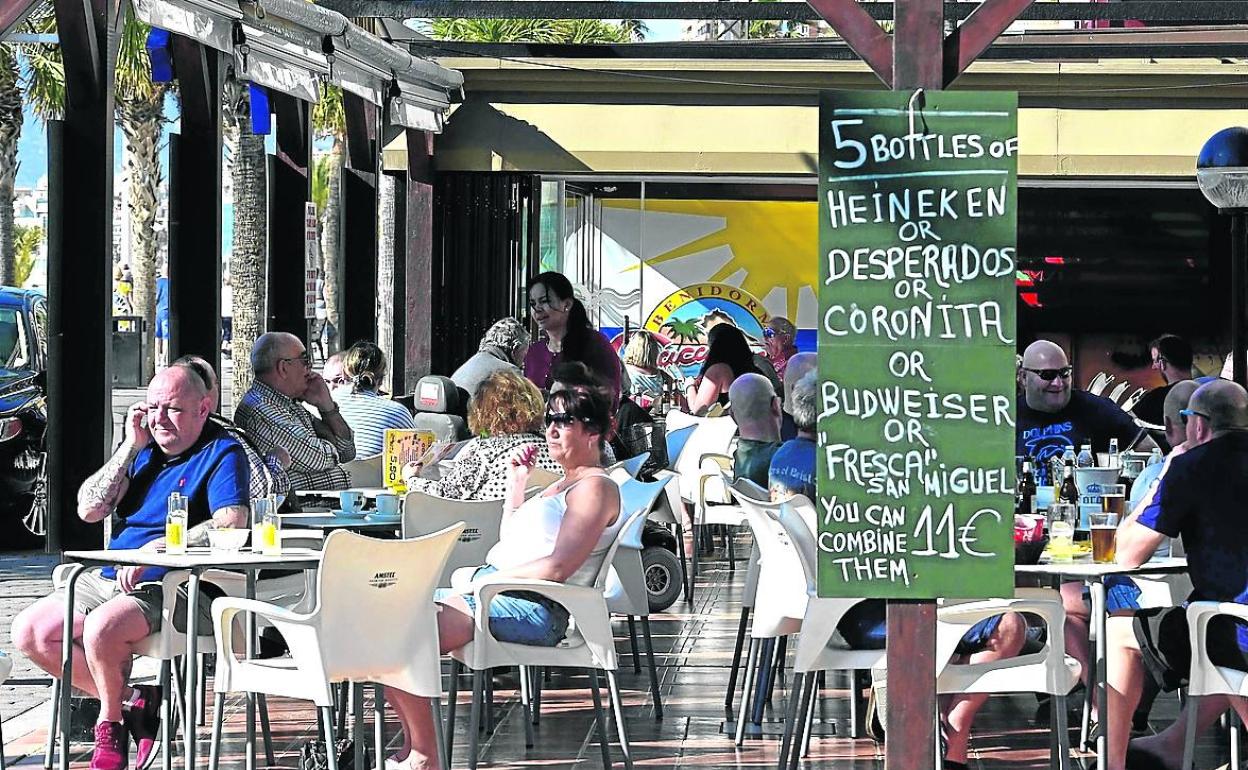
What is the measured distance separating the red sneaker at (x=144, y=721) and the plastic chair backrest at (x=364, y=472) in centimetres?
245

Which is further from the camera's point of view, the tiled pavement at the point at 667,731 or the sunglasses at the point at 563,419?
the tiled pavement at the point at 667,731

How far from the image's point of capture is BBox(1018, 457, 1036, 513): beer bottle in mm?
7020

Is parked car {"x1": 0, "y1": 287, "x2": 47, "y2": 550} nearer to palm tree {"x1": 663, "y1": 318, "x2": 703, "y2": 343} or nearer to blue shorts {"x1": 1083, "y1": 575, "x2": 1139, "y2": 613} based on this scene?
palm tree {"x1": 663, "y1": 318, "x2": 703, "y2": 343}

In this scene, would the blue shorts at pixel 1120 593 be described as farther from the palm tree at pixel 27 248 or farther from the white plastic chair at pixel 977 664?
the palm tree at pixel 27 248

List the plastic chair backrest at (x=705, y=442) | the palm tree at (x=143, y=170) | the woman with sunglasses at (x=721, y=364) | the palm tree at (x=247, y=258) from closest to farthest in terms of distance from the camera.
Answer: the plastic chair backrest at (x=705, y=442) < the woman with sunglasses at (x=721, y=364) < the palm tree at (x=247, y=258) < the palm tree at (x=143, y=170)

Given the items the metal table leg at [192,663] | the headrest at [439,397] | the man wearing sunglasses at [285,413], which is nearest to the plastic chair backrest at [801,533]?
the metal table leg at [192,663]

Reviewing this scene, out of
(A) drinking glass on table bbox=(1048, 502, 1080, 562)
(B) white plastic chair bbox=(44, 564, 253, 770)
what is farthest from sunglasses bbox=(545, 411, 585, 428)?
(A) drinking glass on table bbox=(1048, 502, 1080, 562)

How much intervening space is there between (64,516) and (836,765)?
15.3ft

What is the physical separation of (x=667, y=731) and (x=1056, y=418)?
245 cm

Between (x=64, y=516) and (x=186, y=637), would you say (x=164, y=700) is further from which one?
(x=64, y=516)

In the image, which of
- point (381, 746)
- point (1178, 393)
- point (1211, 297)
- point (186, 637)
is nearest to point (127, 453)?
point (186, 637)

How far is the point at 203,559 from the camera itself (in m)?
5.56

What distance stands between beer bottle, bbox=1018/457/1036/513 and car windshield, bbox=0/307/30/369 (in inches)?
298

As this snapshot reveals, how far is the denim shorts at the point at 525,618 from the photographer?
5.72 m
